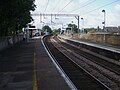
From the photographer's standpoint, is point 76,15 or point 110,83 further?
point 76,15

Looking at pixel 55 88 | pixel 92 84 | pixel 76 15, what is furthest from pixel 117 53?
pixel 76 15

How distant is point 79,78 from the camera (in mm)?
18484

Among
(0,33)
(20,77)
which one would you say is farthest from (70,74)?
(0,33)

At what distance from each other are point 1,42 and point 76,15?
59143 mm

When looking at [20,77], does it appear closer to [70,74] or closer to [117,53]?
[70,74]

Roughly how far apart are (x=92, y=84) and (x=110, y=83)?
49.5 inches

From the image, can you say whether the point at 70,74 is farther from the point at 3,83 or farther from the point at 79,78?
the point at 3,83

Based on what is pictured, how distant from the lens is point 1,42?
4234 centimetres

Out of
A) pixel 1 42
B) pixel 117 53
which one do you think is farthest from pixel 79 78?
pixel 1 42

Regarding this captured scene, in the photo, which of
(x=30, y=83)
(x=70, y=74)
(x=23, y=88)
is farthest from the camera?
(x=70, y=74)

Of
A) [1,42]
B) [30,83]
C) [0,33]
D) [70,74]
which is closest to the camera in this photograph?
[30,83]

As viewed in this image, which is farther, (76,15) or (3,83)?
(76,15)

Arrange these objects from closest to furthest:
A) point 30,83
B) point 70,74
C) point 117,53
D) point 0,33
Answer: point 30,83 → point 70,74 → point 117,53 → point 0,33

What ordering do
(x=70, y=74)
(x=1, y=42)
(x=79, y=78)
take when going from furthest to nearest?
(x=1, y=42), (x=70, y=74), (x=79, y=78)
